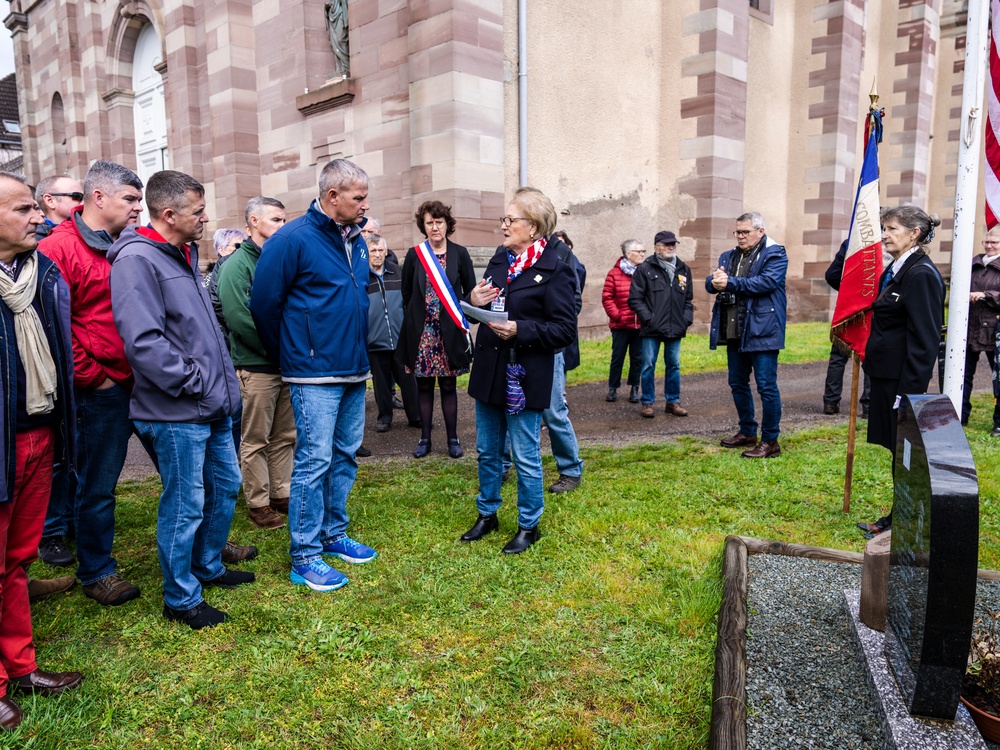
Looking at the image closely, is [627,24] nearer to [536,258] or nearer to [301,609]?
[536,258]

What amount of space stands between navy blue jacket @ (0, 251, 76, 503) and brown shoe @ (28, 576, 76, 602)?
1068mm

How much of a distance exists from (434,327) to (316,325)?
2657mm

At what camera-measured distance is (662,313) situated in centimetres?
817

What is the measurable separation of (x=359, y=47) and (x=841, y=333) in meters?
9.69

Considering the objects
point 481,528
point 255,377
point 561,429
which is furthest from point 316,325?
point 561,429

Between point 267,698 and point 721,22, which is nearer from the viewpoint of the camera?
point 267,698

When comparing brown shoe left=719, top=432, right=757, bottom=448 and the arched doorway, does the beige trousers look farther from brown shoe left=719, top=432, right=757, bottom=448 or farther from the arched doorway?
the arched doorway

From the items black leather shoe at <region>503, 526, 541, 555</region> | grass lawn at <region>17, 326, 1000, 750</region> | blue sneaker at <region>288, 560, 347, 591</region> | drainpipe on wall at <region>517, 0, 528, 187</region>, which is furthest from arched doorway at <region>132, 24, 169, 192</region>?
black leather shoe at <region>503, 526, 541, 555</region>

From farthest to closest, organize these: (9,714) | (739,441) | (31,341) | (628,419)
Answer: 1. (628,419)
2. (739,441)
3. (31,341)
4. (9,714)

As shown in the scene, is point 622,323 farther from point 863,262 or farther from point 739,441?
point 863,262

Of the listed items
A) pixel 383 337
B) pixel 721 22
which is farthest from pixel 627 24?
pixel 383 337

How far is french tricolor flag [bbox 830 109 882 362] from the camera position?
15.2ft

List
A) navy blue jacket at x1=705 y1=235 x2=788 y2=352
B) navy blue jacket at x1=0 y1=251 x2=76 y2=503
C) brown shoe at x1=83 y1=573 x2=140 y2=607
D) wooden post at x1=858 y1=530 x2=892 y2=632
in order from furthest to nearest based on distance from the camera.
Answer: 1. navy blue jacket at x1=705 y1=235 x2=788 y2=352
2. brown shoe at x1=83 y1=573 x2=140 y2=607
3. wooden post at x1=858 y1=530 x2=892 y2=632
4. navy blue jacket at x1=0 y1=251 x2=76 y2=503

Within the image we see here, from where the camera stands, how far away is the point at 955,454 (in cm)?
262
